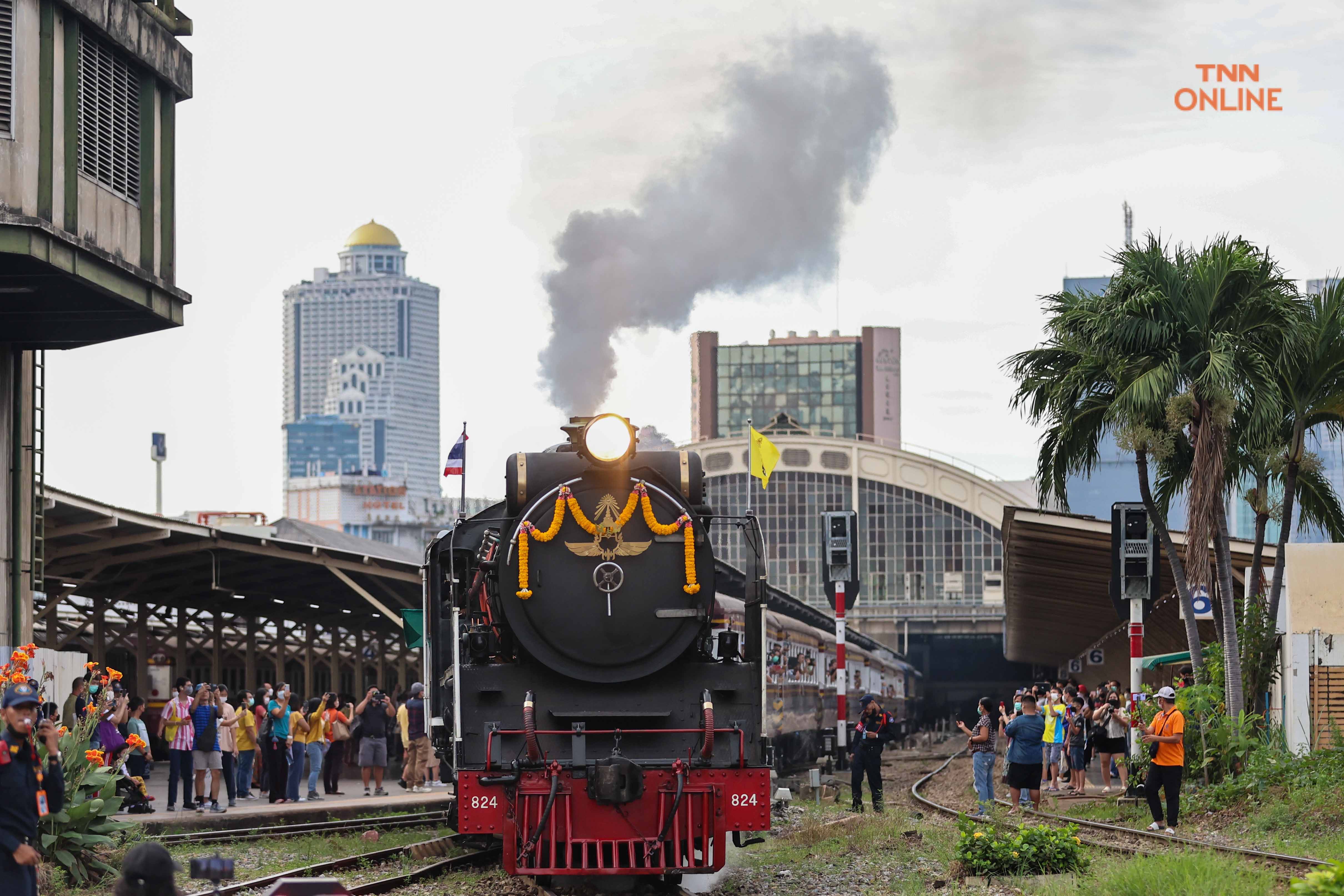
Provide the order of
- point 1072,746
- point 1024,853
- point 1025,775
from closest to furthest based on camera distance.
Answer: point 1024,853, point 1025,775, point 1072,746

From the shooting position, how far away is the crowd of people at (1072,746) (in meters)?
15.3

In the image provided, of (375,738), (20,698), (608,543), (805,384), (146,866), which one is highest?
(805,384)

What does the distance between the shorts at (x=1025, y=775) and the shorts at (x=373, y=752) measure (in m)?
8.80

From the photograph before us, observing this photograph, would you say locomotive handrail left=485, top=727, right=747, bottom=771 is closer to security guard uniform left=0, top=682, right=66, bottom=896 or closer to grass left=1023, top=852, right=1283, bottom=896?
grass left=1023, top=852, right=1283, bottom=896

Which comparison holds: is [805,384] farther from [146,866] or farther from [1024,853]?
[146,866]

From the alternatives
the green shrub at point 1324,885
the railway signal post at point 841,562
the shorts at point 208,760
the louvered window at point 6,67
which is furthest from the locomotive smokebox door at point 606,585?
the railway signal post at point 841,562

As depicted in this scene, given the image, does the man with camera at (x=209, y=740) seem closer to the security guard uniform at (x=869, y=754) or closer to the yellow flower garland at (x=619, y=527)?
the security guard uniform at (x=869, y=754)

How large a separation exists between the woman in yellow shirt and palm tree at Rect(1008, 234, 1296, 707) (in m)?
10.5

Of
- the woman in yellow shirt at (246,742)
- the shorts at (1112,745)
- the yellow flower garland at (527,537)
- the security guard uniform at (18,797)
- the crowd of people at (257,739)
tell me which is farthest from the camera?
the shorts at (1112,745)

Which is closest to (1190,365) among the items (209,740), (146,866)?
(209,740)

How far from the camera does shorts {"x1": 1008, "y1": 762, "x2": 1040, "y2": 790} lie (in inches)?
698

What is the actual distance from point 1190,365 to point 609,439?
397 inches

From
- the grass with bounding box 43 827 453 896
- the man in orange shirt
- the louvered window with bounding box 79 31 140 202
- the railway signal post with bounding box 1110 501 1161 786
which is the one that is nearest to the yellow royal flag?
the railway signal post with bounding box 1110 501 1161 786

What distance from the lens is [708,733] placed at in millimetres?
11086
